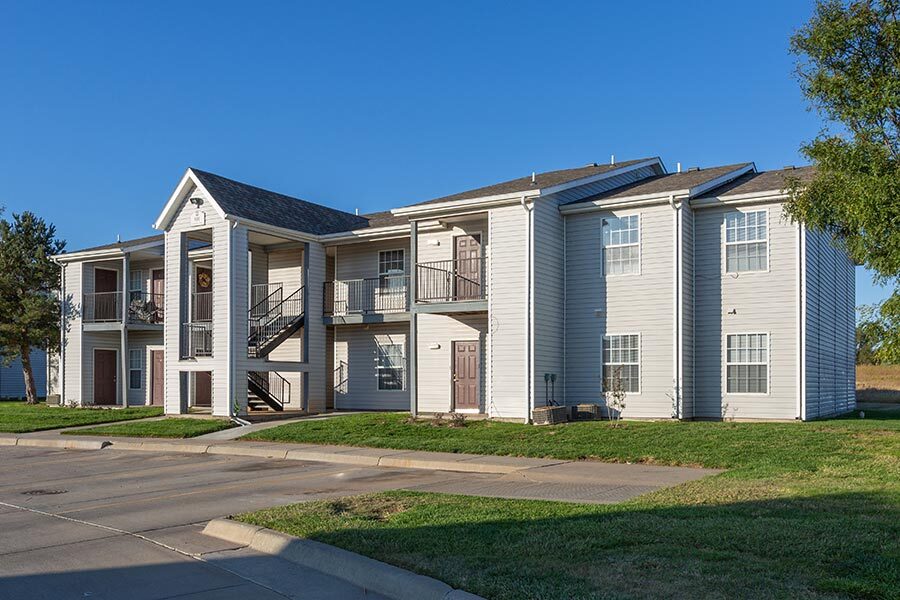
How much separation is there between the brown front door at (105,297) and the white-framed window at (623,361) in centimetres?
2007

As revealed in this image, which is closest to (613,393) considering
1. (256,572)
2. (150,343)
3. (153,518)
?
(153,518)

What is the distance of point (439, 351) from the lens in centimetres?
2553

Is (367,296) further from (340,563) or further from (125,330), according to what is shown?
(340,563)

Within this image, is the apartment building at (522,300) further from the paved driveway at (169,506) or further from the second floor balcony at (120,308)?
the paved driveway at (169,506)

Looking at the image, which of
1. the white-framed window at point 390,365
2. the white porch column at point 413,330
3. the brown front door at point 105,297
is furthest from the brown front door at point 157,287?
the white porch column at point 413,330

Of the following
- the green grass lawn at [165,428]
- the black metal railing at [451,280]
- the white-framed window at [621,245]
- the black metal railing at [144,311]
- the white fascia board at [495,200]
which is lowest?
the green grass lawn at [165,428]

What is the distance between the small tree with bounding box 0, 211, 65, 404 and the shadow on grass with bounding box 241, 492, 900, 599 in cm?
2824

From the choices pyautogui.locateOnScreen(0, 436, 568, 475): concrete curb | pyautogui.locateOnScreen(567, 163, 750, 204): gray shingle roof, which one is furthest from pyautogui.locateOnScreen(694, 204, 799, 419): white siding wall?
pyautogui.locateOnScreen(0, 436, 568, 475): concrete curb

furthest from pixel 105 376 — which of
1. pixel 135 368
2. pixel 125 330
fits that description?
pixel 125 330

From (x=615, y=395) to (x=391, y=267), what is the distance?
30.3ft

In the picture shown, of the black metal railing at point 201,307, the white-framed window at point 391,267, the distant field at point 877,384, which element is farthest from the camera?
the distant field at point 877,384

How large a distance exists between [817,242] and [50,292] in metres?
30.6

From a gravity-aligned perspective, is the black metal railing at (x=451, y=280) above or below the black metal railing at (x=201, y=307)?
above

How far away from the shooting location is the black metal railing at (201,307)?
1162 inches
